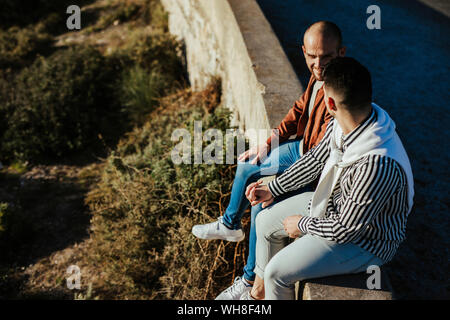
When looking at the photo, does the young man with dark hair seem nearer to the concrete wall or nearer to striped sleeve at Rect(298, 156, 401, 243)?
striped sleeve at Rect(298, 156, 401, 243)

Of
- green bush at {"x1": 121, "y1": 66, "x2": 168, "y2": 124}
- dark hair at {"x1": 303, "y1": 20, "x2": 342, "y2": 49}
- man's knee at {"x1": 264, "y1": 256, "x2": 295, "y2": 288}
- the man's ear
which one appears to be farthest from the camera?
green bush at {"x1": 121, "y1": 66, "x2": 168, "y2": 124}

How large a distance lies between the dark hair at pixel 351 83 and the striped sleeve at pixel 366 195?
0.85 feet

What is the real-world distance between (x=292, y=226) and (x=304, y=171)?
0.43 meters

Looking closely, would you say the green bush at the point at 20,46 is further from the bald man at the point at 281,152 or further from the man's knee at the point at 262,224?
the man's knee at the point at 262,224

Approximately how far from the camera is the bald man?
2.32 m

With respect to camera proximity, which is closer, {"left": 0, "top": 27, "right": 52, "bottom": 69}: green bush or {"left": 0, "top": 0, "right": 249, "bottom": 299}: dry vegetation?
{"left": 0, "top": 0, "right": 249, "bottom": 299}: dry vegetation

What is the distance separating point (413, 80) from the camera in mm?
4180

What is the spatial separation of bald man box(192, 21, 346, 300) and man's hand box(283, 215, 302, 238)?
A: 34cm

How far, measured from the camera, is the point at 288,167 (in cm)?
263

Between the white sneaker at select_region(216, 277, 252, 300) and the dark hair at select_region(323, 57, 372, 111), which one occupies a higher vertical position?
the dark hair at select_region(323, 57, 372, 111)

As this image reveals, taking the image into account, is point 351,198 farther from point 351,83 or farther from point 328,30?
point 328,30

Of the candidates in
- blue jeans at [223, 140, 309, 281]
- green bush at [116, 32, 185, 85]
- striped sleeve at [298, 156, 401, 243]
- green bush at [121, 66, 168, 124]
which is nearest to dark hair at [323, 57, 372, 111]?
striped sleeve at [298, 156, 401, 243]

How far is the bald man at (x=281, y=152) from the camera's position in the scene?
2322 mm
